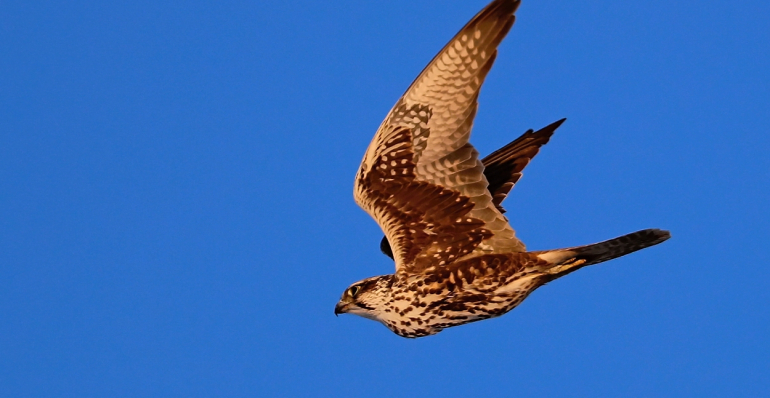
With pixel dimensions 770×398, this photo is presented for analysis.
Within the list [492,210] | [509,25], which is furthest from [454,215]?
[509,25]

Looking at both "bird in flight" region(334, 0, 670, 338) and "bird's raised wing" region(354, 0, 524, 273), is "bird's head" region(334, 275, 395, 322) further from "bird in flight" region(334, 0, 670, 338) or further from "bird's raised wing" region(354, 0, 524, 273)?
"bird's raised wing" region(354, 0, 524, 273)

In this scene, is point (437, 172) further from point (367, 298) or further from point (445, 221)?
point (367, 298)

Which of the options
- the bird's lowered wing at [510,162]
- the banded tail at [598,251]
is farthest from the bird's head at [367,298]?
the banded tail at [598,251]

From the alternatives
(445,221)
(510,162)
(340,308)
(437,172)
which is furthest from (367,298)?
(510,162)

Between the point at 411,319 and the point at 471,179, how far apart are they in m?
1.28

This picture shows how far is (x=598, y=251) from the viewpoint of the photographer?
330 inches

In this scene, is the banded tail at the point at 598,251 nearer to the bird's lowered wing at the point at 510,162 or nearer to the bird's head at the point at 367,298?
the bird's lowered wing at the point at 510,162

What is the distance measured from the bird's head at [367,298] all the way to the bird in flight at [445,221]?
14mm

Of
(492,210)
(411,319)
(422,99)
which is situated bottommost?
(411,319)

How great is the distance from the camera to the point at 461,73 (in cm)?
835

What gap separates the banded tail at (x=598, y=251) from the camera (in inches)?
326

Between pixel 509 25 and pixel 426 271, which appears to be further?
pixel 426 271

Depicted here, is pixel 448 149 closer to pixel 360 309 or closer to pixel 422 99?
pixel 422 99

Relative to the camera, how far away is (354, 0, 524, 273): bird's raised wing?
837 cm
